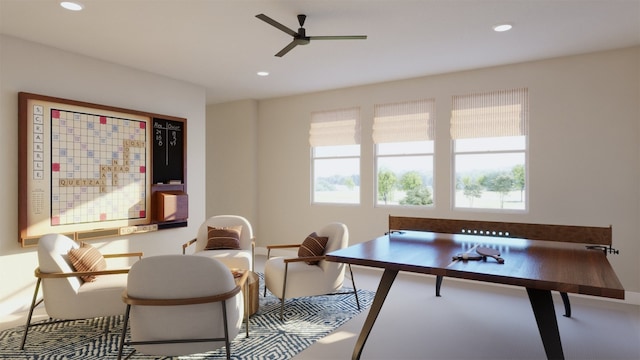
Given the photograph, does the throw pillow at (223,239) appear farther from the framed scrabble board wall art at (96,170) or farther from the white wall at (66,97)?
the white wall at (66,97)

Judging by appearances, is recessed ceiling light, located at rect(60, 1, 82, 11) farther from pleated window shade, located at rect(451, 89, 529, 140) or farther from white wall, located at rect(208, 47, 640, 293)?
pleated window shade, located at rect(451, 89, 529, 140)

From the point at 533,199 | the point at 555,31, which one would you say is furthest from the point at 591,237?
the point at 555,31

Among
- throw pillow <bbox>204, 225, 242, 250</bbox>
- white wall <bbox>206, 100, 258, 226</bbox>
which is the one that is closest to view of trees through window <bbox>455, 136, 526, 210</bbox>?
throw pillow <bbox>204, 225, 242, 250</bbox>

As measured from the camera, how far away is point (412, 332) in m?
3.27

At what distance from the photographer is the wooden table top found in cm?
197

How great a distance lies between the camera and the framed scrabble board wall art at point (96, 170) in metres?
3.80

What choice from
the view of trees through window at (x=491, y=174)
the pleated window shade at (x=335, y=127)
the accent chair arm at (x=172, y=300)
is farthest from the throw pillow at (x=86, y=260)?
the view of trees through window at (x=491, y=174)

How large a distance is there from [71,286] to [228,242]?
1.67 meters

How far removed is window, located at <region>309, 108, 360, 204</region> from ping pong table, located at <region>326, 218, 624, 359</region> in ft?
8.72

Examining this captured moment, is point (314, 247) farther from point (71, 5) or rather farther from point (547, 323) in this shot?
point (71, 5)

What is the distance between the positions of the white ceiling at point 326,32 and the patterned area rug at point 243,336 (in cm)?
267

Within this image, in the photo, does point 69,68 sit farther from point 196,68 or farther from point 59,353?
point 59,353

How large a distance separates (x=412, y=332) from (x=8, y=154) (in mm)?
4097

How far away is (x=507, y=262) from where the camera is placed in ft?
7.98
